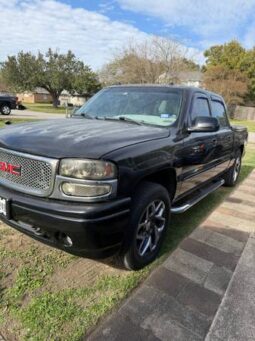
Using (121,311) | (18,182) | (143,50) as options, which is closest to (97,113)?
(18,182)

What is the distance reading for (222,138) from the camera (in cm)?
479

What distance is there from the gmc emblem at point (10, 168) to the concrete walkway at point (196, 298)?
140 centimetres

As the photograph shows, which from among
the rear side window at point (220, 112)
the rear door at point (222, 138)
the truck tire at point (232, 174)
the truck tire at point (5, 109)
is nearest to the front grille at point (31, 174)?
the rear door at point (222, 138)

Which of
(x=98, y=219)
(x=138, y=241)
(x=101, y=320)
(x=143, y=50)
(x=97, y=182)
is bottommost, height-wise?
(x=101, y=320)

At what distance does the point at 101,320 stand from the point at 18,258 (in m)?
1.19

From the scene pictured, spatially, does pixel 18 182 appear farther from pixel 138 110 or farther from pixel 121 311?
pixel 138 110

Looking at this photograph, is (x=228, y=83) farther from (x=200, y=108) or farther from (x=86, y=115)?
(x=86, y=115)

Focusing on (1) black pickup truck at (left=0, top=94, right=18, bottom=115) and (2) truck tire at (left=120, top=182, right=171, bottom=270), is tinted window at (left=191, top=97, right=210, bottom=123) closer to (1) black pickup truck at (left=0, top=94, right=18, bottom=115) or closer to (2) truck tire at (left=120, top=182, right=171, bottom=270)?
(2) truck tire at (left=120, top=182, right=171, bottom=270)

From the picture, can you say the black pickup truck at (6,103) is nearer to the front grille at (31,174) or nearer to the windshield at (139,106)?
the windshield at (139,106)

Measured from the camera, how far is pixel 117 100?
4.02 metres

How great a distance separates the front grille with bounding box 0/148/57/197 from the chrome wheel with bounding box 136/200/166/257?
0.91m

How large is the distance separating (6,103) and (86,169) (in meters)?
18.7

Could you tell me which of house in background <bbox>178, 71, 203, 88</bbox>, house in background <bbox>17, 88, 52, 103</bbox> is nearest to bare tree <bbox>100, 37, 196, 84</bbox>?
house in background <bbox>178, 71, 203, 88</bbox>

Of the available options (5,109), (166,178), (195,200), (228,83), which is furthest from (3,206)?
(228,83)
